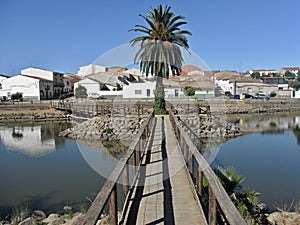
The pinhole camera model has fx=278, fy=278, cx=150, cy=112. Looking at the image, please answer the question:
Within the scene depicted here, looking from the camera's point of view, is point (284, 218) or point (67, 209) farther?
point (67, 209)

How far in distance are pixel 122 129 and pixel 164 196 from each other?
61.4 ft

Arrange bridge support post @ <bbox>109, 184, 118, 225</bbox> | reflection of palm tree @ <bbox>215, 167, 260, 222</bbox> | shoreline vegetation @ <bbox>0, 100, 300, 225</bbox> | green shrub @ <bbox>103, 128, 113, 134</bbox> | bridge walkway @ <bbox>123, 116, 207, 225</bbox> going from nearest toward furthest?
1. bridge support post @ <bbox>109, 184, 118, 225</bbox>
2. bridge walkway @ <bbox>123, 116, 207, 225</bbox>
3. reflection of palm tree @ <bbox>215, 167, 260, 222</bbox>
4. shoreline vegetation @ <bbox>0, 100, 300, 225</bbox>
5. green shrub @ <bbox>103, 128, 113, 134</bbox>

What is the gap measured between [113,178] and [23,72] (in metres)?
72.1

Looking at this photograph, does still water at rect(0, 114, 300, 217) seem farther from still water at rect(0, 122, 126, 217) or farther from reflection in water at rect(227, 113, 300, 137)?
reflection in water at rect(227, 113, 300, 137)

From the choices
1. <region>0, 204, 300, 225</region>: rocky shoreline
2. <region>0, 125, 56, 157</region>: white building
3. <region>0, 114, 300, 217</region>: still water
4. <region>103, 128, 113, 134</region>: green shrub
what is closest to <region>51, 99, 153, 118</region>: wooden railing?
<region>103, 128, 113, 134</region>: green shrub

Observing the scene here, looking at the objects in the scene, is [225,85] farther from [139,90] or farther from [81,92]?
[81,92]

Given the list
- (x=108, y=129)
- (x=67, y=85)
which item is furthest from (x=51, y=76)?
(x=108, y=129)

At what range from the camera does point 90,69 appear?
92.9 metres

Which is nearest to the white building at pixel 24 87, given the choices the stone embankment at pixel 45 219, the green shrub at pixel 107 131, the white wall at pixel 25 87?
the white wall at pixel 25 87

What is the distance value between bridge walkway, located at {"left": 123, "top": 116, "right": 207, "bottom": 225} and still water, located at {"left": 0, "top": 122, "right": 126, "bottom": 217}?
3.66 meters

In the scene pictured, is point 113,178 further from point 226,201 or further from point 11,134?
point 11,134

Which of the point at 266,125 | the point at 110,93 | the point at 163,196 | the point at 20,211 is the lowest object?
the point at 20,211

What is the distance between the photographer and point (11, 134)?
27.9 metres

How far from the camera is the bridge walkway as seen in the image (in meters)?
4.26
